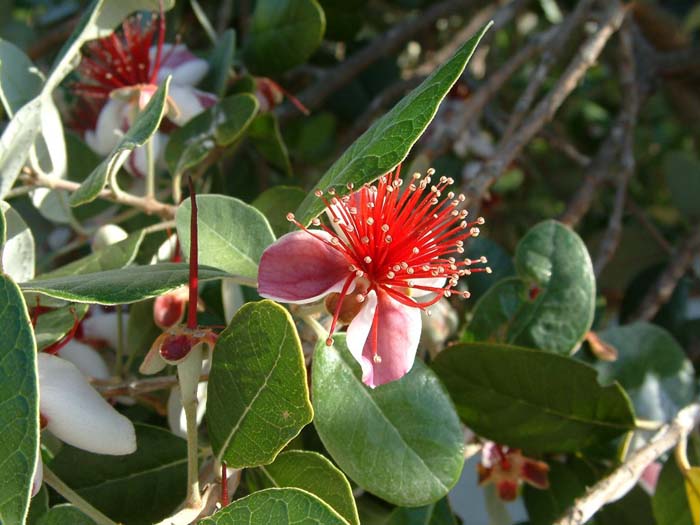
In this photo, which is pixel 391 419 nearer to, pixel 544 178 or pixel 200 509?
pixel 200 509

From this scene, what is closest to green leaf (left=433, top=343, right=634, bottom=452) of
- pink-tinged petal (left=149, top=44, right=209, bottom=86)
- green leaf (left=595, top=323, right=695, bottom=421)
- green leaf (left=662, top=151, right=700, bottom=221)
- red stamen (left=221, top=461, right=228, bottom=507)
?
green leaf (left=595, top=323, right=695, bottom=421)

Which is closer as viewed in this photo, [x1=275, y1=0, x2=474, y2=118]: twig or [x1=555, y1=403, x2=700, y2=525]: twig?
[x1=555, y1=403, x2=700, y2=525]: twig

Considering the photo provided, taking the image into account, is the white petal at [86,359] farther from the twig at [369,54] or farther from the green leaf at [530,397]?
the twig at [369,54]

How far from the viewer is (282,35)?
1093 mm

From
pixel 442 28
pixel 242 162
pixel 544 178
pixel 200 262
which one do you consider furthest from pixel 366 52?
pixel 200 262

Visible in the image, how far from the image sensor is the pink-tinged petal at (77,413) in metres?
0.64

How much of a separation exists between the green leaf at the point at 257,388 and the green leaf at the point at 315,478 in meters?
0.05

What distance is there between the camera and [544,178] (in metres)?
1.94

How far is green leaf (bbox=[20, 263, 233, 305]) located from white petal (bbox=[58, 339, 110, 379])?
9.0 inches

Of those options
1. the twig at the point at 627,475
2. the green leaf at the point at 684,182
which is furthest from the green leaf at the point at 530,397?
the green leaf at the point at 684,182

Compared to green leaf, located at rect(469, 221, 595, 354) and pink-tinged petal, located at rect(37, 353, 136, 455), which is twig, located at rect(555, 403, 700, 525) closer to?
green leaf, located at rect(469, 221, 595, 354)

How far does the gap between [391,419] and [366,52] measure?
0.92 metres

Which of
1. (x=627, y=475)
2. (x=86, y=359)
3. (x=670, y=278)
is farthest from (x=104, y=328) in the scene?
(x=670, y=278)

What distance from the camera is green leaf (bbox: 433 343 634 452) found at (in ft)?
2.57
